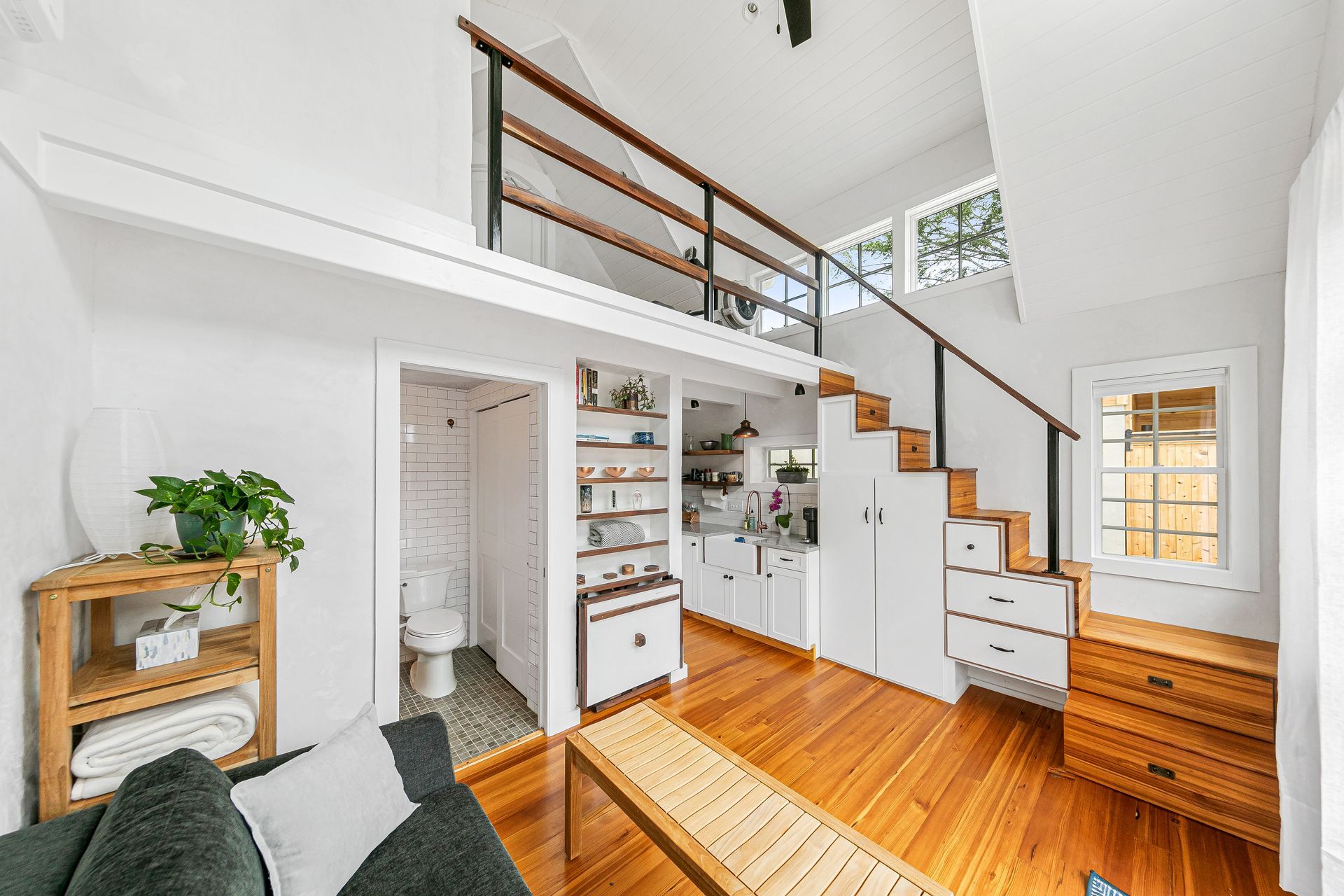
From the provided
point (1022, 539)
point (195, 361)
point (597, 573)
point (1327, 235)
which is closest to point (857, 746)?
point (1022, 539)

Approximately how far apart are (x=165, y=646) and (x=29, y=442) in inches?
24.6

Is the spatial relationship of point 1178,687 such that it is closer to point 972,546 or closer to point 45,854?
point 972,546

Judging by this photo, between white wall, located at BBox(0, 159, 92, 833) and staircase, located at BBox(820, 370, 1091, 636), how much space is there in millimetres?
3665

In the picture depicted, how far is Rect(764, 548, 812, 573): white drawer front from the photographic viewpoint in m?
3.63

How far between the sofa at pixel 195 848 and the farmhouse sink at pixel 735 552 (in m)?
2.79

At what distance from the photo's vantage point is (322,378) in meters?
1.91

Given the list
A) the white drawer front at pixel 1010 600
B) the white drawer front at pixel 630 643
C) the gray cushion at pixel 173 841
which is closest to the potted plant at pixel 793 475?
the white drawer front at pixel 1010 600

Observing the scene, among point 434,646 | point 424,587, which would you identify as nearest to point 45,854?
point 434,646

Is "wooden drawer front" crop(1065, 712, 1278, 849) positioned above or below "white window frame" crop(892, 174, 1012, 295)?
below

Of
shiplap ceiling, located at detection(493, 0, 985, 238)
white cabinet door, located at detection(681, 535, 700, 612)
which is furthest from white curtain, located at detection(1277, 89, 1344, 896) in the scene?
white cabinet door, located at detection(681, 535, 700, 612)

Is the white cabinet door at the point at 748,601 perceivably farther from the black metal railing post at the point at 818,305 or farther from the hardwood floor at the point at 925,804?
the black metal railing post at the point at 818,305

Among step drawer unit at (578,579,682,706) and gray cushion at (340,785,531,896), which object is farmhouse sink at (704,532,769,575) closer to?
step drawer unit at (578,579,682,706)

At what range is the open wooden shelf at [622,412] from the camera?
299 centimetres

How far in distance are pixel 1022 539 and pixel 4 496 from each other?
4.20 metres
